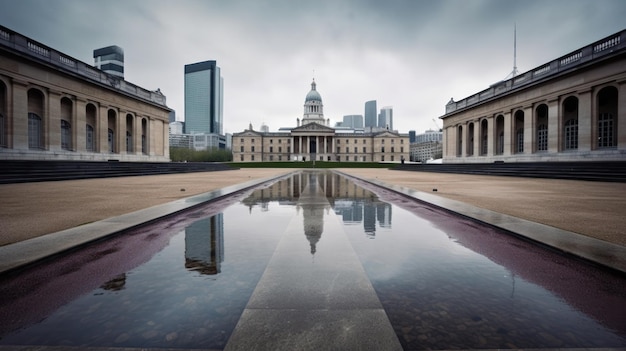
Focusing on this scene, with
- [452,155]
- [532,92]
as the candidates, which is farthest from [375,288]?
[452,155]

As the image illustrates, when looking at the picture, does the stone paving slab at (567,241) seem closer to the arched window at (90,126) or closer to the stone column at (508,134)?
the stone column at (508,134)

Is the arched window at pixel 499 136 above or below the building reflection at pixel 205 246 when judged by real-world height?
above

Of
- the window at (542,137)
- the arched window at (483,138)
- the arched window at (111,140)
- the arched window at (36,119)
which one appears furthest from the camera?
the arched window at (483,138)

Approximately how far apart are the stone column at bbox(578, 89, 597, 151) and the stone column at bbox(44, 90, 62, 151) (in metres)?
57.8

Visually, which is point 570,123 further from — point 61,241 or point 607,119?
point 61,241

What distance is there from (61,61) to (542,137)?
2376 inches

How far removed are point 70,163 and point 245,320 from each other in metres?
28.4

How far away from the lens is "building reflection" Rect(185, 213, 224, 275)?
4004mm

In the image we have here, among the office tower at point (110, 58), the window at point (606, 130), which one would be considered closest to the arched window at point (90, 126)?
the window at point (606, 130)

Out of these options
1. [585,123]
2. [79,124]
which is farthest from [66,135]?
[585,123]

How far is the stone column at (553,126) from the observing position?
34.2 meters

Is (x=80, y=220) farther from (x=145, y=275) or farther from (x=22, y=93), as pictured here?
(x=22, y=93)

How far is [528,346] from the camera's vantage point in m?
2.27

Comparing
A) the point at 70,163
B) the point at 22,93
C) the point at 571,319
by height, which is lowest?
the point at 571,319
